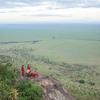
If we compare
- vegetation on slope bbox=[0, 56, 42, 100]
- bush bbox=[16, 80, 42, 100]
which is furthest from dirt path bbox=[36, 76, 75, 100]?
vegetation on slope bbox=[0, 56, 42, 100]

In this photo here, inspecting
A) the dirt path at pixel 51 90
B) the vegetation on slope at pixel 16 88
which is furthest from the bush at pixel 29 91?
the dirt path at pixel 51 90

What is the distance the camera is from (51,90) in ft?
55.2

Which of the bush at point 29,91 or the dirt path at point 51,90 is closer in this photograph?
the bush at point 29,91

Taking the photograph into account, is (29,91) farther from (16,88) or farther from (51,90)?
(51,90)

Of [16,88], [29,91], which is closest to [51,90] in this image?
[29,91]

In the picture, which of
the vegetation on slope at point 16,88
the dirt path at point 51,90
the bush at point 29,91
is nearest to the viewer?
the vegetation on slope at point 16,88

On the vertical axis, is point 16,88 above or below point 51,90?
above

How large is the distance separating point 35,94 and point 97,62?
65.6m

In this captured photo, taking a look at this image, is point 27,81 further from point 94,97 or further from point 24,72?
point 94,97

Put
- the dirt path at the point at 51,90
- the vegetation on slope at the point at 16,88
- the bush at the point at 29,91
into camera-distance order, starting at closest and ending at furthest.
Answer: the vegetation on slope at the point at 16,88, the bush at the point at 29,91, the dirt path at the point at 51,90

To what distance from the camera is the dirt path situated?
16.3m

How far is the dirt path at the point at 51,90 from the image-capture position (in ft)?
53.3

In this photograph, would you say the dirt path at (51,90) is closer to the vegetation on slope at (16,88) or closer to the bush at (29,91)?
the bush at (29,91)

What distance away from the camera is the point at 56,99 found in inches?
651
